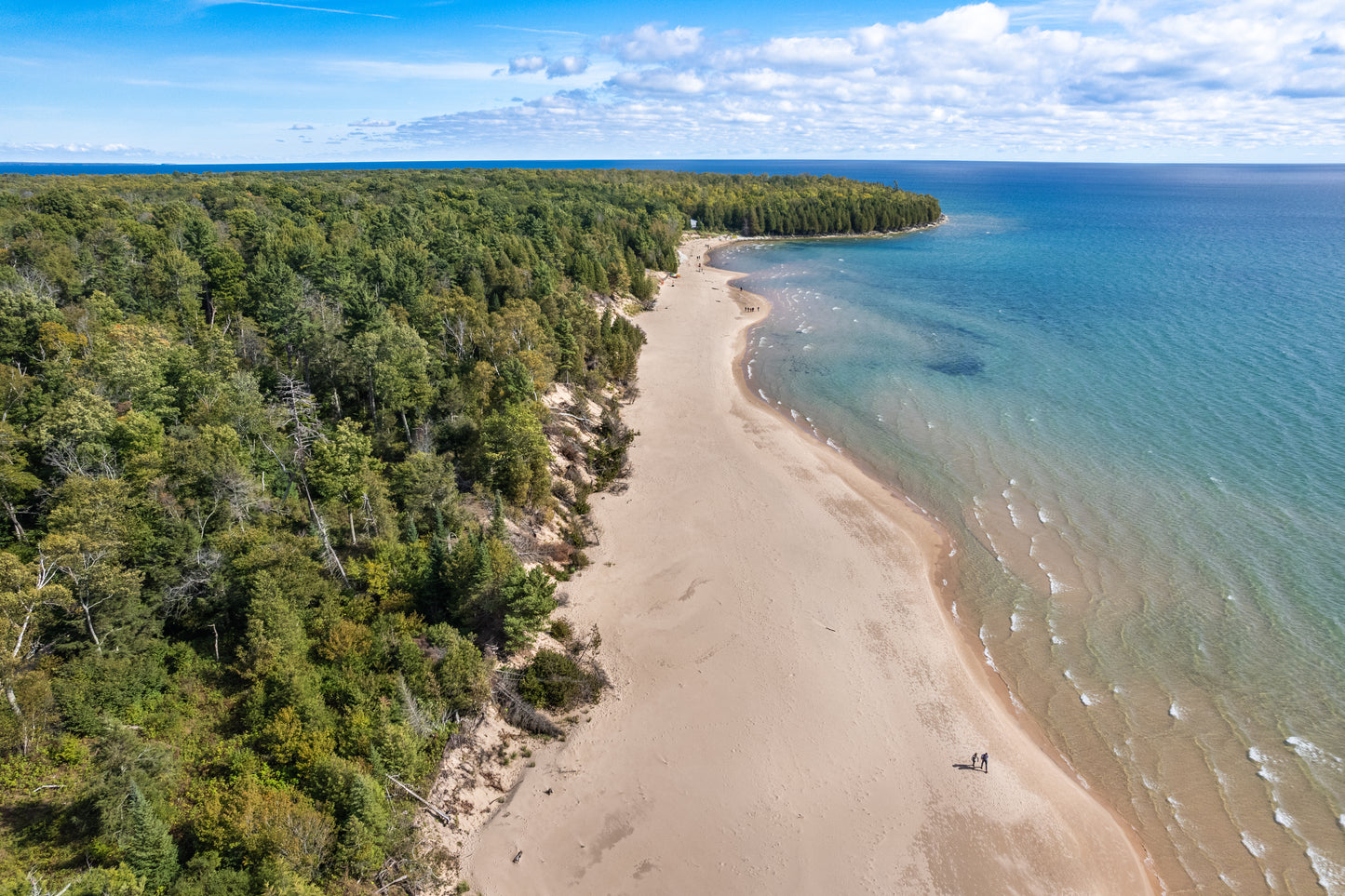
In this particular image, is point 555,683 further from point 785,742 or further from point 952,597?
point 952,597

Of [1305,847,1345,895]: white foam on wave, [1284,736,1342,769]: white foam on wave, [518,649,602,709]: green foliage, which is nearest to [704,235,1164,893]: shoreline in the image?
[1305,847,1345,895]: white foam on wave

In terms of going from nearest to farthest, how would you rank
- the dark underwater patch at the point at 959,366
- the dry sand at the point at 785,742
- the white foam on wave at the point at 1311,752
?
1. the dry sand at the point at 785,742
2. the white foam on wave at the point at 1311,752
3. the dark underwater patch at the point at 959,366

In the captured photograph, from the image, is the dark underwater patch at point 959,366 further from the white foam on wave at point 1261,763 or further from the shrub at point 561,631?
the shrub at point 561,631

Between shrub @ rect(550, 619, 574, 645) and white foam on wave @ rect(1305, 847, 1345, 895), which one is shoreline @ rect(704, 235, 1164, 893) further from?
shrub @ rect(550, 619, 574, 645)

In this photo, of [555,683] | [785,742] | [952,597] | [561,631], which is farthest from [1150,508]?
[555,683]

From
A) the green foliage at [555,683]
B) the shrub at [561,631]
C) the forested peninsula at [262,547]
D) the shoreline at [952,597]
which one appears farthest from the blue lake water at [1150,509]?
the forested peninsula at [262,547]

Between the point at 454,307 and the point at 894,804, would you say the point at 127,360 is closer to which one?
the point at 454,307
